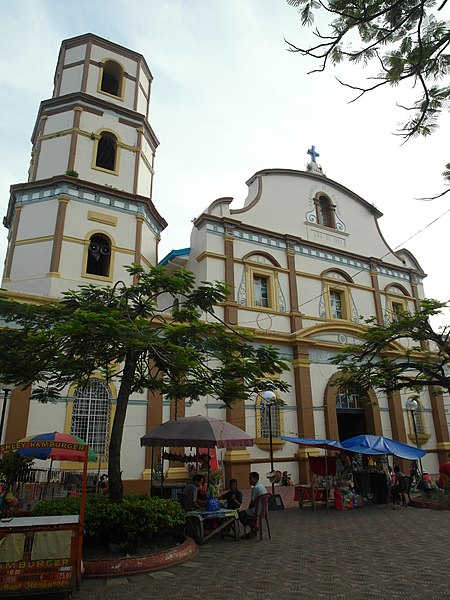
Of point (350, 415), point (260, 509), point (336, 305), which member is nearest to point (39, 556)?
point (260, 509)

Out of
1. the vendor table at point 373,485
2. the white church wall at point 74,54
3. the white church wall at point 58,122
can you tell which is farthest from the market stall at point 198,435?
the white church wall at point 74,54

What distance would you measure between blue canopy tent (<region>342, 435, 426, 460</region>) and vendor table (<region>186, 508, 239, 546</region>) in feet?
17.0

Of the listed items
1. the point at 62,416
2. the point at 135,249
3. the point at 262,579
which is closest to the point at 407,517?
the point at 262,579

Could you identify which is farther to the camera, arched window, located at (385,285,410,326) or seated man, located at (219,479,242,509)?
arched window, located at (385,285,410,326)

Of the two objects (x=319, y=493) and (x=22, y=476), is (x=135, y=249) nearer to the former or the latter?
(x=22, y=476)

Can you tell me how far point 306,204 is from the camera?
2209 cm

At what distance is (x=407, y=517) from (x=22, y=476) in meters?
9.47

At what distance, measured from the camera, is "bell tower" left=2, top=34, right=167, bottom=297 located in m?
15.3

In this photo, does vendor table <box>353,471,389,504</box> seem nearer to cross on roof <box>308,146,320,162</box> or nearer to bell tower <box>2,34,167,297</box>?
bell tower <box>2,34,167,297</box>

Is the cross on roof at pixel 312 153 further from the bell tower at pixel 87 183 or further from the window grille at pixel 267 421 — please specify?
the window grille at pixel 267 421

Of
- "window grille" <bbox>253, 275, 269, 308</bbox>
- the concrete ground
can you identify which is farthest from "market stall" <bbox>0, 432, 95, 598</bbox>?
"window grille" <bbox>253, 275, 269, 308</bbox>

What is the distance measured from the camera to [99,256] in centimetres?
1612

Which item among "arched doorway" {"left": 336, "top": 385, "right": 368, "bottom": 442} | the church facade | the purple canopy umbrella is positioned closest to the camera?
the purple canopy umbrella

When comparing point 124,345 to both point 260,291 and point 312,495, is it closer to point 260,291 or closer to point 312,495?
point 312,495
